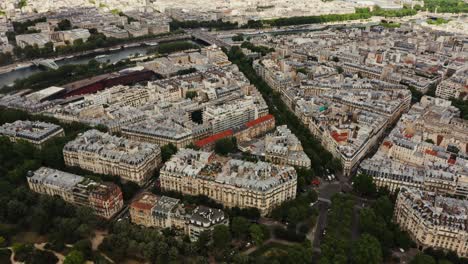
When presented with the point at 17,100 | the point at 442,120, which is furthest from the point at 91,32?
the point at 442,120

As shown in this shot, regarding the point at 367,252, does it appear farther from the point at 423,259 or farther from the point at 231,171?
the point at 231,171

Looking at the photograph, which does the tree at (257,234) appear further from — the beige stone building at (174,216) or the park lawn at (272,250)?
the beige stone building at (174,216)

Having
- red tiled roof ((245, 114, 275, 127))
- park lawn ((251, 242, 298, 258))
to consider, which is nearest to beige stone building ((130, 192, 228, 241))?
park lawn ((251, 242, 298, 258))

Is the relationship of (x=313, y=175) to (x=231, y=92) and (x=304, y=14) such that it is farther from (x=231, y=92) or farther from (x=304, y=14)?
(x=304, y=14)

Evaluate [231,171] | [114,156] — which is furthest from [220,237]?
[114,156]

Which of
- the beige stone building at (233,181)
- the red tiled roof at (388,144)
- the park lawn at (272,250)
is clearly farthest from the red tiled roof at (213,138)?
the red tiled roof at (388,144)

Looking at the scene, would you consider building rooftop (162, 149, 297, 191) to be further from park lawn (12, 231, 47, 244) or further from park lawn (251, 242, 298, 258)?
park lawn (12, 231, 47, 244)
